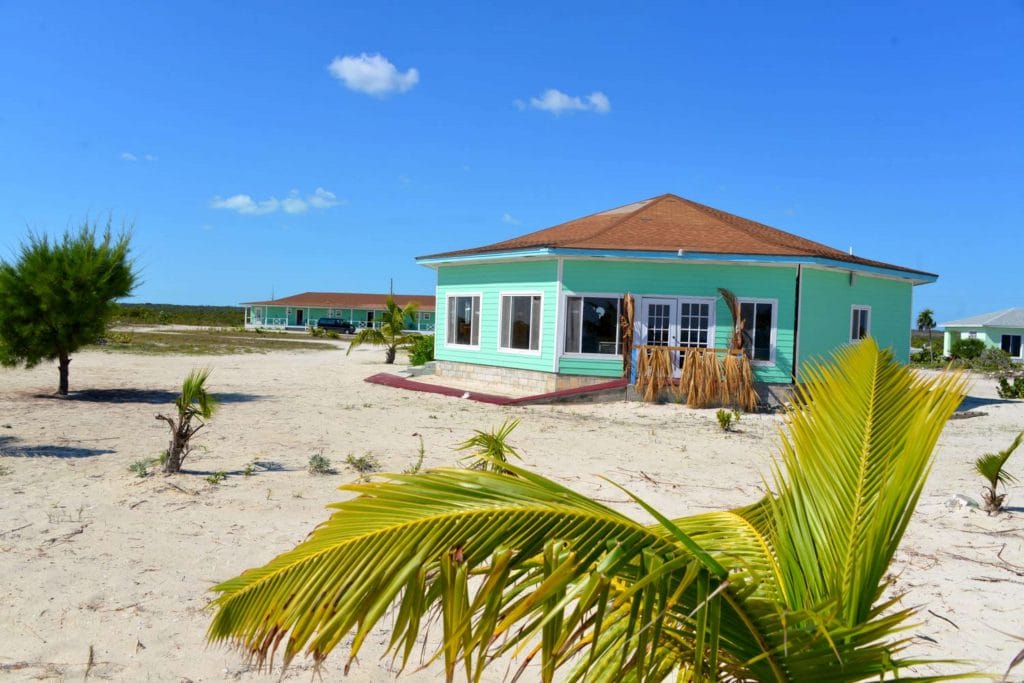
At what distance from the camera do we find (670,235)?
18.1 meters

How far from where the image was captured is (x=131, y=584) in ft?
15.7

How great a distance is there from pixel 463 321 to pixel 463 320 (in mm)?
30

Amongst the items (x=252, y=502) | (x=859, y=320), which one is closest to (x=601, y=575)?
(x=252, y=502)

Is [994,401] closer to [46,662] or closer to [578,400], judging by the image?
[578,400]

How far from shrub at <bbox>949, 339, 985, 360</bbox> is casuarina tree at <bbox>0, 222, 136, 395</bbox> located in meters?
39.0

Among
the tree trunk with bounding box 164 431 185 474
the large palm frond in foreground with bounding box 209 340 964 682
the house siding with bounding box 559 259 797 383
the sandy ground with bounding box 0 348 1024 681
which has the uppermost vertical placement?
the house siding with bounding box 559 259 797 383

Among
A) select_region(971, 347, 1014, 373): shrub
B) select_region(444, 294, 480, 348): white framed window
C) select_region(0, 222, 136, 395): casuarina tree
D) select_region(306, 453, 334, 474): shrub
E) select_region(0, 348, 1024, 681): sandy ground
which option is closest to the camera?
select_region(0, 348, 1024, 681): sandy ground

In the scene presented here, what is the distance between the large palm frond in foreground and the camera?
5.89ft

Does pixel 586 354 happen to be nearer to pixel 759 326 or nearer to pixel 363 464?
pixel 759 326

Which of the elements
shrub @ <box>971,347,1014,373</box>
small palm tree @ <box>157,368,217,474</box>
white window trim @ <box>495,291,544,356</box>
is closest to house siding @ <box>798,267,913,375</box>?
white window trim @ <box>495,291,544,356</box>

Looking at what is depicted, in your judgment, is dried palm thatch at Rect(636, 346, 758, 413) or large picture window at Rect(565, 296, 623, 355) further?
large picture window at Rect(565, 296, 623, 355)

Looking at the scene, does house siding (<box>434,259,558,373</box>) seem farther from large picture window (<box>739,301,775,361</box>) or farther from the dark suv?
the dark suv

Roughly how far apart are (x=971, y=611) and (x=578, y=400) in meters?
11.6

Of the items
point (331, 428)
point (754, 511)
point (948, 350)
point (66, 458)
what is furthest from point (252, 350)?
point (948, 350)
